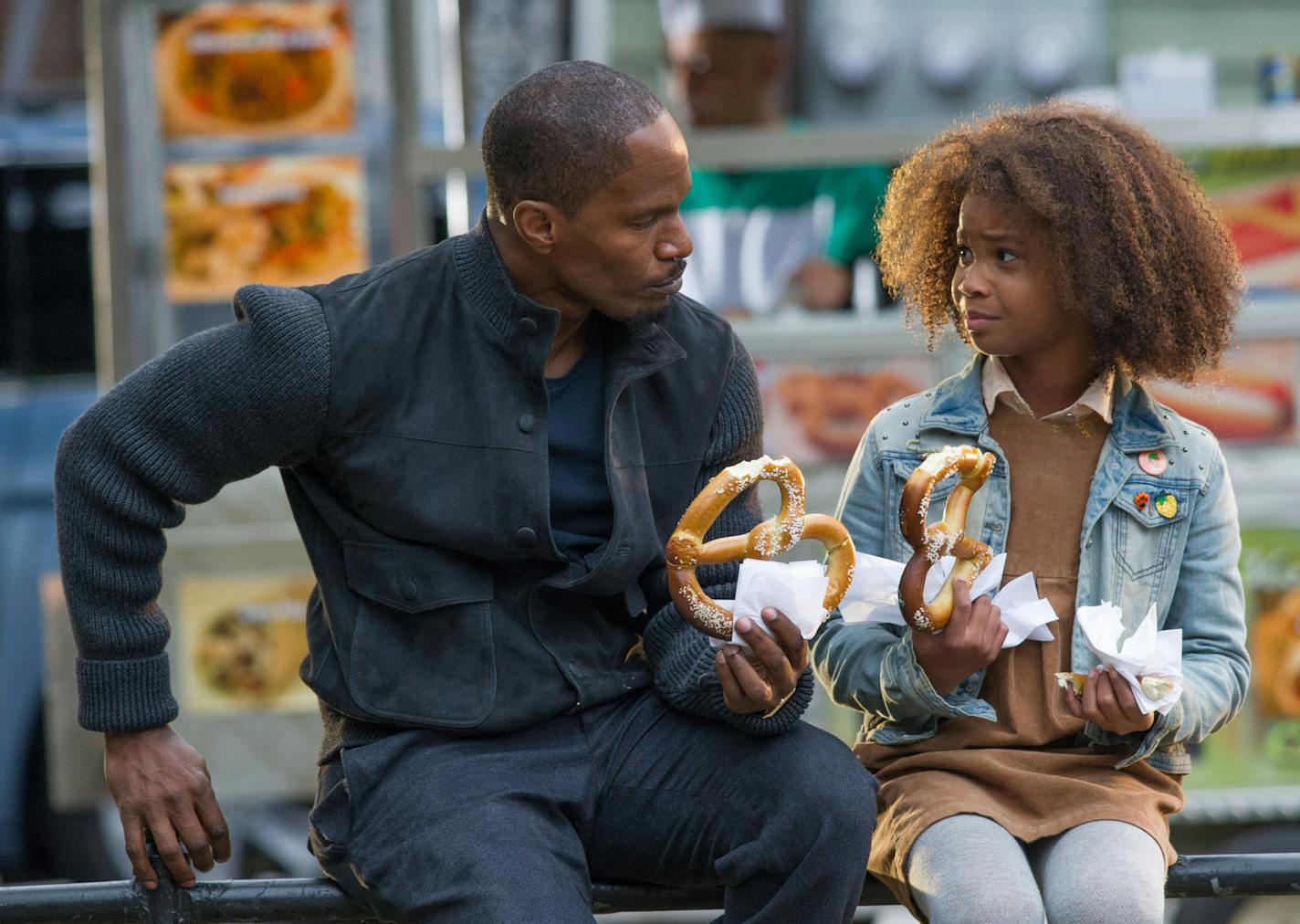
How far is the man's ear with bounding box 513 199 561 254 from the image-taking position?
242 centimetres

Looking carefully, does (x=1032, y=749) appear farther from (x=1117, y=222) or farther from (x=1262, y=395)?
(x=1262, y=395)

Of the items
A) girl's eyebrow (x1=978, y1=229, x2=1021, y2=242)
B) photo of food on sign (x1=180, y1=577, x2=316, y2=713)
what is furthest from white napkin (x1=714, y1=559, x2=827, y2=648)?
photo of food on sign (x1=180, y1=577, x2=316, y2=713)

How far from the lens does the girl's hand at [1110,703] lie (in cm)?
233

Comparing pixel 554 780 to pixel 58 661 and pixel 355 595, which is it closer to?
pixel 355 595

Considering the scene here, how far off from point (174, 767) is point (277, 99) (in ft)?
9.92

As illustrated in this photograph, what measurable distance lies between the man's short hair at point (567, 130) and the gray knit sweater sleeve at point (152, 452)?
0.38 meters

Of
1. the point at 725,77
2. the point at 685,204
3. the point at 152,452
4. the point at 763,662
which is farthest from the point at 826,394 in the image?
the point at 152,452

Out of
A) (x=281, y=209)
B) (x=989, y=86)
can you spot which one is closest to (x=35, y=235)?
(x=281, y=209)

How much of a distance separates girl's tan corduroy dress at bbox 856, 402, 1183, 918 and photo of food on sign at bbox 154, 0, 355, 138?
291cm

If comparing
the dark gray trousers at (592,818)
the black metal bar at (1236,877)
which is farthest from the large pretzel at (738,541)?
the black metal bar at (1236,877)

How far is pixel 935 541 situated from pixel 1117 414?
1.75ft

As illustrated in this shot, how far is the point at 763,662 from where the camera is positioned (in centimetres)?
225

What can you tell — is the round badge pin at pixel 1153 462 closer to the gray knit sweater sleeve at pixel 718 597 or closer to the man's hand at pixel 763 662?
the gray knit sweater sleeve at pixel 718 597

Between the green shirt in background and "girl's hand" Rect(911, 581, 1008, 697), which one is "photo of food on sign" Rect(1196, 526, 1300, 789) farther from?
"girl's hand" Rect(911, 581, 1008, 697)
